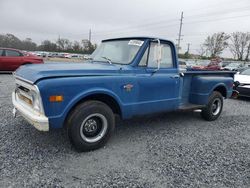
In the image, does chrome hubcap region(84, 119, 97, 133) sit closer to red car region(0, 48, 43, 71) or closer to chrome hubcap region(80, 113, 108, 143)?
chrome hubcap region(80, 113, 108, 143)

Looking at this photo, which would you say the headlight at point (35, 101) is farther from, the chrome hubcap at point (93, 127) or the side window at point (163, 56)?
the side window at point (163, 56)

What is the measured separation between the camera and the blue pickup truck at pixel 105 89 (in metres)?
3.41

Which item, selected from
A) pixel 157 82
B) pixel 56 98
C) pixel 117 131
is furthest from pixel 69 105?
pixel 157 82

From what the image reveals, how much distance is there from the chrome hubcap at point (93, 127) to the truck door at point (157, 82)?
0.81 metres

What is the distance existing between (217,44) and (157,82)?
219 ft

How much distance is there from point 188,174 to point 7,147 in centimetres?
290

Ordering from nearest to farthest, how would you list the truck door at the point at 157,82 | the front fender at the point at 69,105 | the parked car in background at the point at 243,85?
the front fender at the point at 69,105 → the truck door at the point at 157,82 → the parked car in background at the point at 243,85

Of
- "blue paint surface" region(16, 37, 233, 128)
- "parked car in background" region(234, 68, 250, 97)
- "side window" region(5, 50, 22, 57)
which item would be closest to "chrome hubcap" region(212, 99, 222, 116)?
"blue paint surface" region(16, 37, 233, 128)

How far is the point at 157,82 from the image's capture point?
15.3 ft

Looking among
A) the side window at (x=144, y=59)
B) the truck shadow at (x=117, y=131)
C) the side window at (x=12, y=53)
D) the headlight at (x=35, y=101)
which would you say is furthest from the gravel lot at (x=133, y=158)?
the side window at (x=12, y=53)

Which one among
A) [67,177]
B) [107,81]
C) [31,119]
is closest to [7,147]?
[31,119]

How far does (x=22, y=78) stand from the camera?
3.83 meters

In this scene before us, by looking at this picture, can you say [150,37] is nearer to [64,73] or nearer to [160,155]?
[64,73]

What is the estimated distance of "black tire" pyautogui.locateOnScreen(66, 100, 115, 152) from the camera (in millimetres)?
3631
